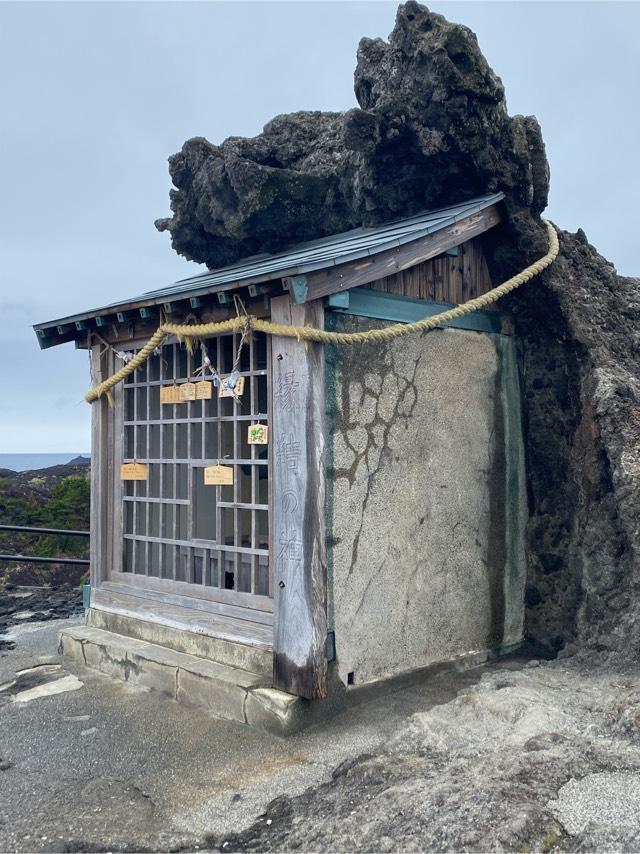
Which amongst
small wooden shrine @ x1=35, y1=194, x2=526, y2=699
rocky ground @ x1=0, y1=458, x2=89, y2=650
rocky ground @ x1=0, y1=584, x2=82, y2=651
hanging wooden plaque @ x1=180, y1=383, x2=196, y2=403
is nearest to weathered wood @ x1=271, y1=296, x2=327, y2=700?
small wooden shrine @ x1=35, y1=194, x2=526, y2=699

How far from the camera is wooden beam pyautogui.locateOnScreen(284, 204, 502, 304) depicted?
4270mm

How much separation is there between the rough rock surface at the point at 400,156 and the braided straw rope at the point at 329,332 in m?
0.35

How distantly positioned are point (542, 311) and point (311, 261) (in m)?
2.26

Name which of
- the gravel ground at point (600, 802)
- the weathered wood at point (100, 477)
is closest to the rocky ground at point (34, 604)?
the weathered wood at point (100, 477)

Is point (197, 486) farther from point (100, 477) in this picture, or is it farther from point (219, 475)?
point (100, 477)

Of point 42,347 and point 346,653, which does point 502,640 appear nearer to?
point 346,653

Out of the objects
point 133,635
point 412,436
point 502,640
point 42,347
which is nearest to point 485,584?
point 502,640

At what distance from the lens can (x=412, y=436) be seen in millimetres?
5039

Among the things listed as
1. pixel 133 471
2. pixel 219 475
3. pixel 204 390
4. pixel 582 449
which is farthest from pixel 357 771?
pixel 133 471

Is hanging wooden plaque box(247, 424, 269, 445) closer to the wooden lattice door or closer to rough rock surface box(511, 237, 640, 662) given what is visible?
the wooden lattice door

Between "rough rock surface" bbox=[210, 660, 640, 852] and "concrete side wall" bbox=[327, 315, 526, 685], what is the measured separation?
672mm

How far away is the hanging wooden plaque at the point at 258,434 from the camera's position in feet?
15.6

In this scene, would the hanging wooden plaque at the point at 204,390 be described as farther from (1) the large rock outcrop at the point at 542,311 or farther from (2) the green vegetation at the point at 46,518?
(2) the green vegetation at the point at 46,518

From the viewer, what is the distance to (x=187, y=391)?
5.44 meters
